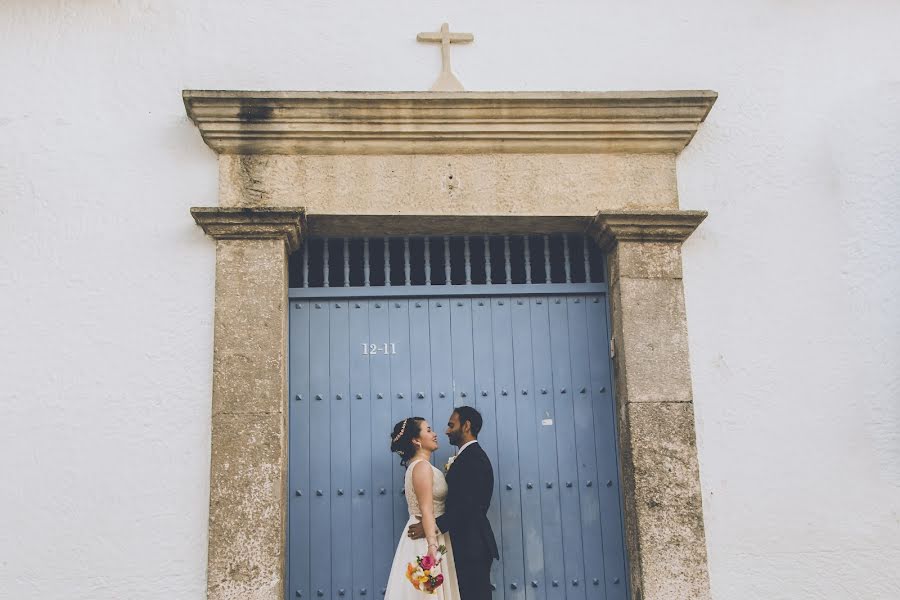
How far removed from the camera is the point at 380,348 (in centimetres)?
452

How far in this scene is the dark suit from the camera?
4.06m

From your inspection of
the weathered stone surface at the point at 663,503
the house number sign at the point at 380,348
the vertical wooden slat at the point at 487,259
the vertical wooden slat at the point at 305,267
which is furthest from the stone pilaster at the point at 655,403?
the vertical wooden slat at the point at 305,267

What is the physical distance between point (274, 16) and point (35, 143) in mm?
1271

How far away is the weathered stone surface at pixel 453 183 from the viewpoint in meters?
4.41

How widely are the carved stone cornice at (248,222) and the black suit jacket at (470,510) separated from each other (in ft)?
4.32

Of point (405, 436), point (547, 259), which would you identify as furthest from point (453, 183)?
point (405, 436)

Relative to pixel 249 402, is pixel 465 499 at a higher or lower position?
lower

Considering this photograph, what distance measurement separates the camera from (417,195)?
446 cm

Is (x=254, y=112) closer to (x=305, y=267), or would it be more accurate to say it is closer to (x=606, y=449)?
(x=305, y=267)

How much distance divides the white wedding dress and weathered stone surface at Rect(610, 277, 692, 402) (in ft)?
3.17

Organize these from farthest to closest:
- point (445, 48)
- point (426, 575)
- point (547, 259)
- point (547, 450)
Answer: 1. point (547, 259)
2. point (445, 48)
3. point (547, 450)
4. point (426, 575)

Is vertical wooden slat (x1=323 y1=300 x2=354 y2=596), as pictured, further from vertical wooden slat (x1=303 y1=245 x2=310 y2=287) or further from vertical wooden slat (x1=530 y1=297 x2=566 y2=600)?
vertical wooden slat (x1=530 y1=297 x2=566 y2=600)

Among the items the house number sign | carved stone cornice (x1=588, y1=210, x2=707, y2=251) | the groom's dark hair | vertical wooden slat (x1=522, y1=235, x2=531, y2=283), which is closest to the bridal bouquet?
the groom's dark hair

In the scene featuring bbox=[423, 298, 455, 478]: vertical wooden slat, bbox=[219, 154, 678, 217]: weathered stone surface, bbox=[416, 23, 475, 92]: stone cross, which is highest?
bbox=[416, 23, 475, 92]: stone cross
